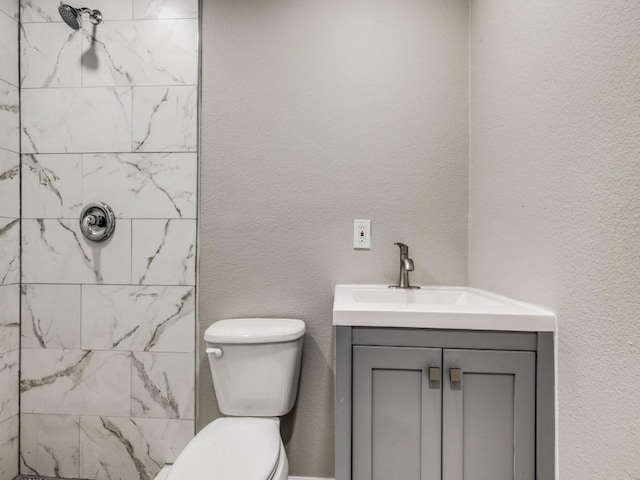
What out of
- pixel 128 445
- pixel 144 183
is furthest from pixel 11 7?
pixel 128 445

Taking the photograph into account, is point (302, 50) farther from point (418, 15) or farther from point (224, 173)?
point (224, 173)

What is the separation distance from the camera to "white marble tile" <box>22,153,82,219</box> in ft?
5.34

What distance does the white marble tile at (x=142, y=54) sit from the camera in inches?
63.1

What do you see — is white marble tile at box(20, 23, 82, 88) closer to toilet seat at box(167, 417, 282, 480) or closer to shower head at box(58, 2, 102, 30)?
shower head at box(58, 2, 102, 30)

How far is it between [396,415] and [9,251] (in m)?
1.75

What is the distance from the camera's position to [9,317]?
1581 mm

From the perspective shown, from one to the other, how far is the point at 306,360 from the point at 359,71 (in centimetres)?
131

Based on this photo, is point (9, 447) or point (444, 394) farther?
point (9, 447)

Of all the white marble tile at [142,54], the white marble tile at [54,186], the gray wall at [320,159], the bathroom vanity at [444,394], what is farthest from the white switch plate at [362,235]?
the white marble tile at [54,186]

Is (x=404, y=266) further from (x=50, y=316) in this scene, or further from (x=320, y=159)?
(x=50, y=316)

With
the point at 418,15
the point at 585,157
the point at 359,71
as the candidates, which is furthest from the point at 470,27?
the point at 585,157

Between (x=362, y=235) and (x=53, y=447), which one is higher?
(x=362, y=235)

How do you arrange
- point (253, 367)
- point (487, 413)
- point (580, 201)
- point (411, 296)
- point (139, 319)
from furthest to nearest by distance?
point (139, 319), point (411, 296), point (253, 367), point (487, 413), point (580, 201)

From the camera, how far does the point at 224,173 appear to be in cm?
161
